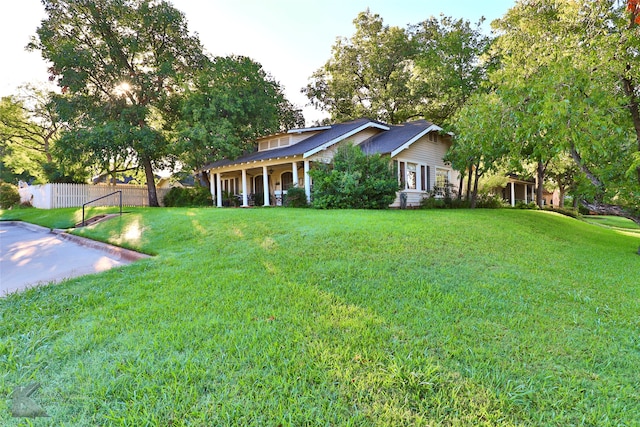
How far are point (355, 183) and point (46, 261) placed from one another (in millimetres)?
9381

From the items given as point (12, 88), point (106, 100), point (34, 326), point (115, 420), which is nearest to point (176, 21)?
point (106, 100)

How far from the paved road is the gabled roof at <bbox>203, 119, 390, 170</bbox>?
31.0ft

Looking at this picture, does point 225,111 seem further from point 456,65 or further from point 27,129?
point 27,129

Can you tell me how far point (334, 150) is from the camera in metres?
A: 15.8

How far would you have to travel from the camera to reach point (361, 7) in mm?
26328

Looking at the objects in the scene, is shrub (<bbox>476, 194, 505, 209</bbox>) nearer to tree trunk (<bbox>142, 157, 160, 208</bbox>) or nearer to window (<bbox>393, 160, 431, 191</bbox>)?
window (<bbox>393, 160, 431, 191</bbox>)

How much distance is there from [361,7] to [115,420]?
30.8 m

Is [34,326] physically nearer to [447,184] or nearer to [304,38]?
[304,38]

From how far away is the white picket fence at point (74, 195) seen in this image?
19.7 meters

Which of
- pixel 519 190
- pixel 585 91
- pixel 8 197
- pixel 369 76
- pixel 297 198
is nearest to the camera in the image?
pixel 585 91

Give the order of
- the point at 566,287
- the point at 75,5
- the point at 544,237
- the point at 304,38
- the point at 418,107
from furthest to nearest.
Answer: the point at 418,107 → the point at 75,5 → the point at 304,38 → the point at 544,237 → the point at 566,287

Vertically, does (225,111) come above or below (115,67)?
below

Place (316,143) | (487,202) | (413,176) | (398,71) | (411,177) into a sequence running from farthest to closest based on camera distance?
(398,71)
(487,202)
(413,176)
(411,177)
(316,143)

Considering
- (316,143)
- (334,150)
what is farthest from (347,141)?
(316,143)
